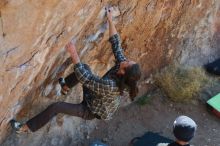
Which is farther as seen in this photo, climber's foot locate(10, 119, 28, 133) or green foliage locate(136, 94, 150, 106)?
green foliage locate(136, 94, 150, 106)

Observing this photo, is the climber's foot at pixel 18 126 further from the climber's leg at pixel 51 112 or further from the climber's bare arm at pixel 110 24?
the climber's bare arm at pixel 110 24

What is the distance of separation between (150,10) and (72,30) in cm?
176

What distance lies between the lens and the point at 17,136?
540 cm

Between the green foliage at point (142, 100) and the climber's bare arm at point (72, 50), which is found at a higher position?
the climber's bare arm at point (72, 50)

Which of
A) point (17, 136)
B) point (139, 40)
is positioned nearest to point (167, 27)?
point (139, 40)

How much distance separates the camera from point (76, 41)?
16.9 ft

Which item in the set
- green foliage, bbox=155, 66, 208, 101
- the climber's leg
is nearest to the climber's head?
the climber's leg

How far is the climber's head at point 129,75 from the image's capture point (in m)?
4.72

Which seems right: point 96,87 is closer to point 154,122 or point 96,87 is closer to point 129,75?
point 129,75

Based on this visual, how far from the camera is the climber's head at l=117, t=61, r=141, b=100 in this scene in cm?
472

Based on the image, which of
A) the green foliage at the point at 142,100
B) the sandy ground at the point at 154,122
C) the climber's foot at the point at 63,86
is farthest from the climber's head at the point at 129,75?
the green foliage at the point at 142,100

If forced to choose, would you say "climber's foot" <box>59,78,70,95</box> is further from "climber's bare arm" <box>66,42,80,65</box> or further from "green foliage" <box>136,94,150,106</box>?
"green foliage" <box>136,94,150,106</box>

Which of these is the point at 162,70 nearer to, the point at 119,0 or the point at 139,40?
the point at 139,40

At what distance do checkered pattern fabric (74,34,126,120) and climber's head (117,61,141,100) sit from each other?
0.10 m
